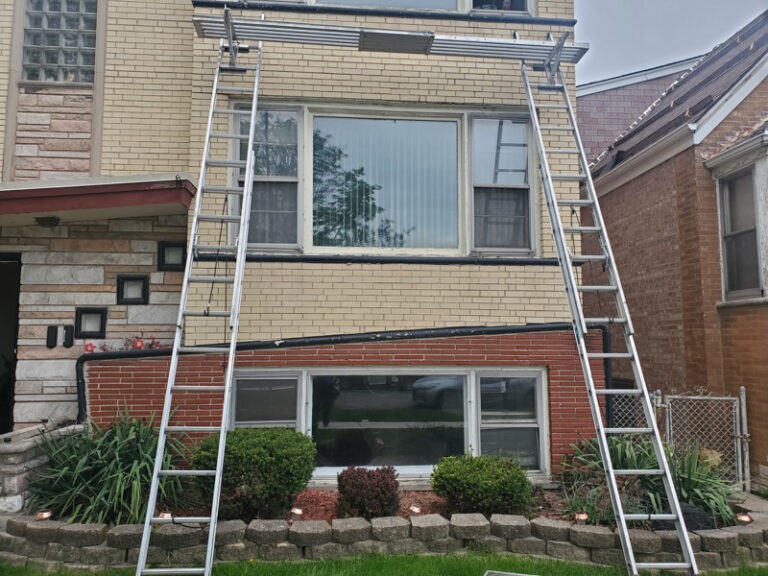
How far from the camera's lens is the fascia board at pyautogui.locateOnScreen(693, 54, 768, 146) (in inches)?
315

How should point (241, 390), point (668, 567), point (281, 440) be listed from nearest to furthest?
1. point (668, 567)
2. point (281, 440)
3. point (241, 390)

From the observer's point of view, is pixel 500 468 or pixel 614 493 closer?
pixel 614 493

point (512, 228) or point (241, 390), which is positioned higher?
point (512, 228)

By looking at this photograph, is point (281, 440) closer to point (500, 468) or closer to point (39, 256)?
point (500, 468)

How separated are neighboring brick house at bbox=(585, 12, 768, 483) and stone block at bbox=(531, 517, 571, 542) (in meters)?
3.40

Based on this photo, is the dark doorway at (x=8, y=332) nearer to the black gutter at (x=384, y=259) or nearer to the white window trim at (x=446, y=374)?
the black gutter at (x=384, y=259)

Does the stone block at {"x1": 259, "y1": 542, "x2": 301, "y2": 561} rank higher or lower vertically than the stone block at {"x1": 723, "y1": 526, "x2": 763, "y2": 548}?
lower

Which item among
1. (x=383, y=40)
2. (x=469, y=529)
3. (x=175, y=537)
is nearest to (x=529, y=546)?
(x=469, y=529)

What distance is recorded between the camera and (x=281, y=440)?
546 cm

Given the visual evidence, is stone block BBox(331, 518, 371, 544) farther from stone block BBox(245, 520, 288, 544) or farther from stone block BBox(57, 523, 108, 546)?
stone block BBox(57, 523, 108, 546)

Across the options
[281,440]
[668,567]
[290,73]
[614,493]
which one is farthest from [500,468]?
[290,73]

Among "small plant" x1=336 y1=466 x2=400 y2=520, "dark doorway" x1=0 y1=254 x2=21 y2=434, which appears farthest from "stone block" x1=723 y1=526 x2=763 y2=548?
"dark doorway" x1=0 y1=254 x2=21 y2=434

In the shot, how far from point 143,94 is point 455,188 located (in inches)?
157

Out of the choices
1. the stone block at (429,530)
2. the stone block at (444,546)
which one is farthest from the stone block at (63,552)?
the stone block at (444,546)
